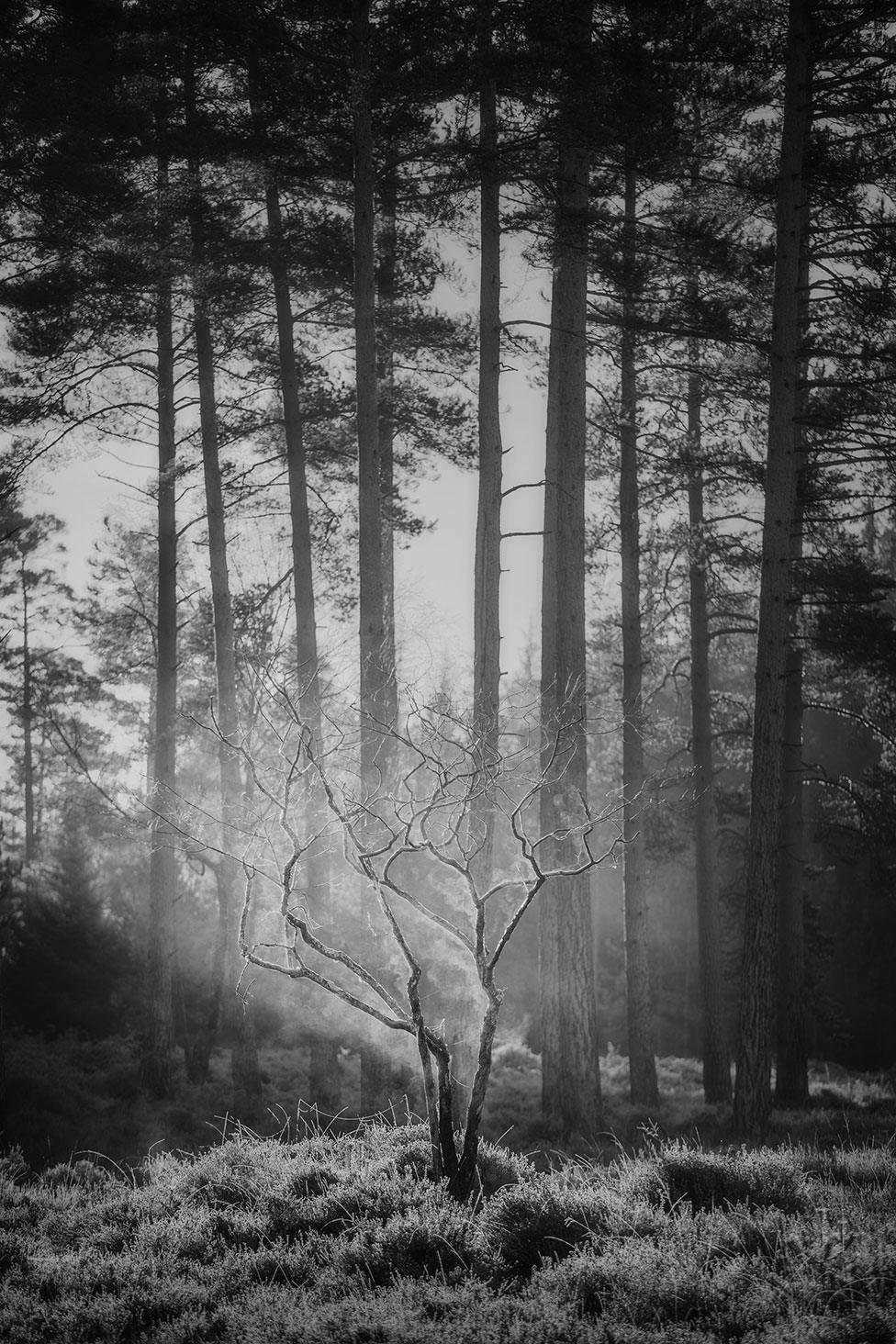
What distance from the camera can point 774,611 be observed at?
998cm

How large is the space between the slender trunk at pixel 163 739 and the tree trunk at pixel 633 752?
266 inches

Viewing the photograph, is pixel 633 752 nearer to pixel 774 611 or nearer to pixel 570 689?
pixel 774 611

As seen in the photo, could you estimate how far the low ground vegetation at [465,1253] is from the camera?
13.0ft

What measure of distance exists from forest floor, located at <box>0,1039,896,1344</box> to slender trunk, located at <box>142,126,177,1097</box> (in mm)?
6304

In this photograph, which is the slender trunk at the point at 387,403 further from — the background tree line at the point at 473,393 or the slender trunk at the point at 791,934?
the slender trunk at the point at 791,934

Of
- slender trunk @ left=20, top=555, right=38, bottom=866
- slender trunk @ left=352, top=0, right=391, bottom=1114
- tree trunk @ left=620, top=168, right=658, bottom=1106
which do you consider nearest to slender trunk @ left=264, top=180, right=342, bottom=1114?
slender trunk @ left=352, top=0, right=391, bottom=1114

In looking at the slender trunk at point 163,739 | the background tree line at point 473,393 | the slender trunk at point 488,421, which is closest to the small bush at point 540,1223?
the background tree line at point 473,393

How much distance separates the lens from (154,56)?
38.6 feet

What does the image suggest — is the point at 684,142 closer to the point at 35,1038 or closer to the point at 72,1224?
the point at 72,1224

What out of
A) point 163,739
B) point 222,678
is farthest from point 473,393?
point 163,739

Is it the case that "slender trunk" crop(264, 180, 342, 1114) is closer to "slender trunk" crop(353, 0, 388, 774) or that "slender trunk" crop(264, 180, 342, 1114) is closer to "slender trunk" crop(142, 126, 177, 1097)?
"slender trunk" crop(142, 126, 177, 1097)

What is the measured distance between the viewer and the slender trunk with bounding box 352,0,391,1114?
10.5m

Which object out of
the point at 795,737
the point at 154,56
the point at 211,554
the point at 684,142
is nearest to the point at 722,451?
the point at 684,142

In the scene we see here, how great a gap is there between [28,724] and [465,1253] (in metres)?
26.1
